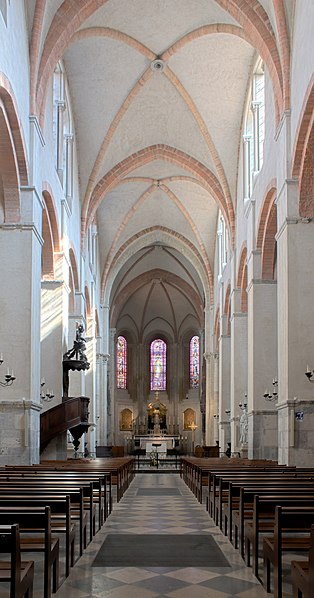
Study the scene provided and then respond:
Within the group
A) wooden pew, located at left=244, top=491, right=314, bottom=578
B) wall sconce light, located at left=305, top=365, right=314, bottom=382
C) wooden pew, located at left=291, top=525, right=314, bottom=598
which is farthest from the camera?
wall sconce light, located at left=305, top=365, right=314, bottom=382

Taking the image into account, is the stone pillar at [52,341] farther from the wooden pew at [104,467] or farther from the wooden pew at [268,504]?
the wooden pew at [268,504]

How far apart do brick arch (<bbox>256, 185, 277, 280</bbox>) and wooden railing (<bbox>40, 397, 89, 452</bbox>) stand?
6.52m

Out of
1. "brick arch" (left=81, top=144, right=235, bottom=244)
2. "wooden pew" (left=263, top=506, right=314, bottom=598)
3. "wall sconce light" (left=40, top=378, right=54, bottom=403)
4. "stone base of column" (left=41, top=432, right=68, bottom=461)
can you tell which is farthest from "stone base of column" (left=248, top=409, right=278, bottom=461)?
"wooden pew" (left=263, top=506, right=314, bottom=598)

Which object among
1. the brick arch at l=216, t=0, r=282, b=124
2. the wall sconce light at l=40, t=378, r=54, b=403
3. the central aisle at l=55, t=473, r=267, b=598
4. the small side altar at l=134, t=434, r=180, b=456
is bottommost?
the small side altar at l=134, t=434, r=180, b=456

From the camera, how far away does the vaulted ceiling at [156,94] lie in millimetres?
18609

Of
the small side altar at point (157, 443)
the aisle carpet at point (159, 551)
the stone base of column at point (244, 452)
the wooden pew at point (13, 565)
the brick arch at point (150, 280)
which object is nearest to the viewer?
the wooden pew at point (13, 565)

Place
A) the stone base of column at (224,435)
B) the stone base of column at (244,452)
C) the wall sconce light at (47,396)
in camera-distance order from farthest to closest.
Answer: the stone base of column at (224,435) → the stone base of column at (244,452) → the wall sconce light at (47,396)

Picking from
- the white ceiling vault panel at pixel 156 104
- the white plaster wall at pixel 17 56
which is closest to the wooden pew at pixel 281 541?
the white plaster wall at pixel 17 56

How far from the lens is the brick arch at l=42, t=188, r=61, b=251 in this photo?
20.1 m

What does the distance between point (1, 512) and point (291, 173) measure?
12.6 meters

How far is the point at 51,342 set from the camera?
2245 centimetres

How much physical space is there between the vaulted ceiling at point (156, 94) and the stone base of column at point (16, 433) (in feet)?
22.8

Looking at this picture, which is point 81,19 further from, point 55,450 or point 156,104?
point 55,450

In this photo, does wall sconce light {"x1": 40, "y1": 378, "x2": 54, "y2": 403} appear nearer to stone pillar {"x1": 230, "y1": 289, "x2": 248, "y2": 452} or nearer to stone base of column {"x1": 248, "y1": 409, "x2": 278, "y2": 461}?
stone base of column {"x1": 248, "y1": 409, "x2": 278, "y2": 461}
